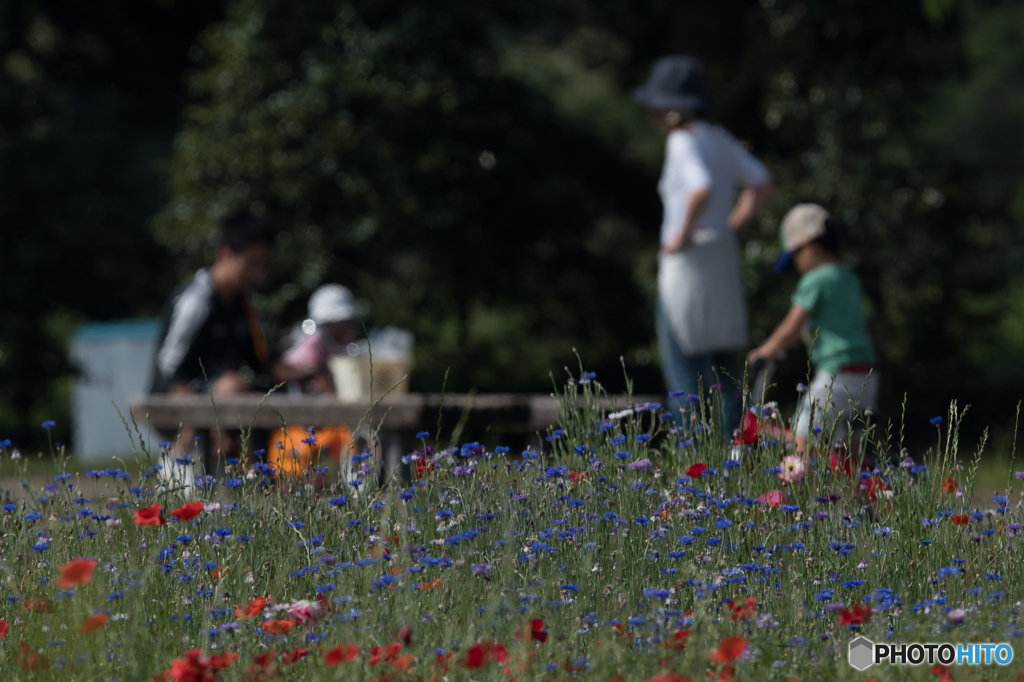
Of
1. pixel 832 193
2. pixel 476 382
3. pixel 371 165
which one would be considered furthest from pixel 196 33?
pixel 832 193

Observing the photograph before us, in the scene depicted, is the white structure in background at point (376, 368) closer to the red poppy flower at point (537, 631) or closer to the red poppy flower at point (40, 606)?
the red poppy flower at point (40, 606)

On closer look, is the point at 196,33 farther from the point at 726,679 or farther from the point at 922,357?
the point at 726,679

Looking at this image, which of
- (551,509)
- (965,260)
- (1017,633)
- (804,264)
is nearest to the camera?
(1017,633)

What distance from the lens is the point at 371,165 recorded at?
813cm

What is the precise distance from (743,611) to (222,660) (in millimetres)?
1055

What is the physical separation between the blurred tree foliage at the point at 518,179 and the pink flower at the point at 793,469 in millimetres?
4709

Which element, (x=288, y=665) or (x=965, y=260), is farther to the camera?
(x=965, y=260)

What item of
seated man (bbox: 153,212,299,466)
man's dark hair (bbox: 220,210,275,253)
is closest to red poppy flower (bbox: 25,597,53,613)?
seated man (bbox: 153,212,299,466)

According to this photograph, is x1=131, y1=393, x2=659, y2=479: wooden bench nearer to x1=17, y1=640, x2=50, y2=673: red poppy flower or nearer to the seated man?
the seated man

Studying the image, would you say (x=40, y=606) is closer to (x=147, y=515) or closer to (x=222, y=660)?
(x=147, y=515)

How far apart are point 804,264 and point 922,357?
4.11 m

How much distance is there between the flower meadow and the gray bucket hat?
2136 millimetres

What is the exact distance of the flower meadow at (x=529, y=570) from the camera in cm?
238

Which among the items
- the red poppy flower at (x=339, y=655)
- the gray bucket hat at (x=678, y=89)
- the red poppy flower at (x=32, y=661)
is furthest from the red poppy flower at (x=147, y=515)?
the gray bucket hat at (x=678, y=89)
